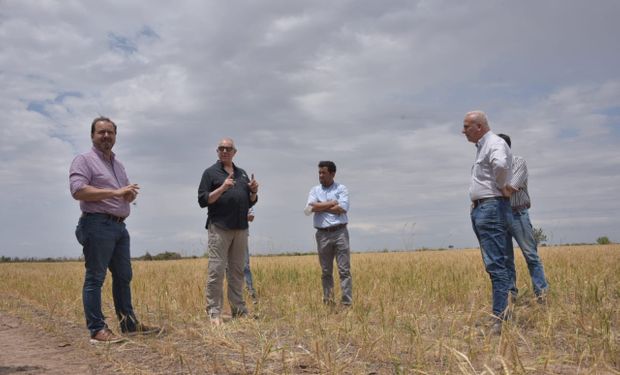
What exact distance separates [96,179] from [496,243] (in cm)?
393

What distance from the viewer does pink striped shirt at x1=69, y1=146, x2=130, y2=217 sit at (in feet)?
15.8

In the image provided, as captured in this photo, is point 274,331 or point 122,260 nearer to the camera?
point 274,331

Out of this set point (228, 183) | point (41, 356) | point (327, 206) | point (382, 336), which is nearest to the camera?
point (382, 336)

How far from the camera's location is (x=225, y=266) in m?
5.97

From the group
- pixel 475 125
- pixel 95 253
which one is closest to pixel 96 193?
pixel 95 253

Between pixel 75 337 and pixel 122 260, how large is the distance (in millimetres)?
956

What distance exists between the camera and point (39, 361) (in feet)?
14.0

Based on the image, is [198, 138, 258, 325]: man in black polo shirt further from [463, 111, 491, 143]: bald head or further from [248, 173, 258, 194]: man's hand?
[463, 111, 491, 143]: bald head

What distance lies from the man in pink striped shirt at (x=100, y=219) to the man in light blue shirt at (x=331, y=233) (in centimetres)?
246

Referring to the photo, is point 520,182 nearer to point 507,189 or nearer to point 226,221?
point 507,189

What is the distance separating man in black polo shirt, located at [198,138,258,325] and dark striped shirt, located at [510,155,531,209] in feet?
10.1

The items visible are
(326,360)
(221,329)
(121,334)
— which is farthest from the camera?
(121,334)

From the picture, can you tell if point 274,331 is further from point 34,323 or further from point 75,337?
point 34,323

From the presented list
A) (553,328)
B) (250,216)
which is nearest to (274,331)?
(553,328)
